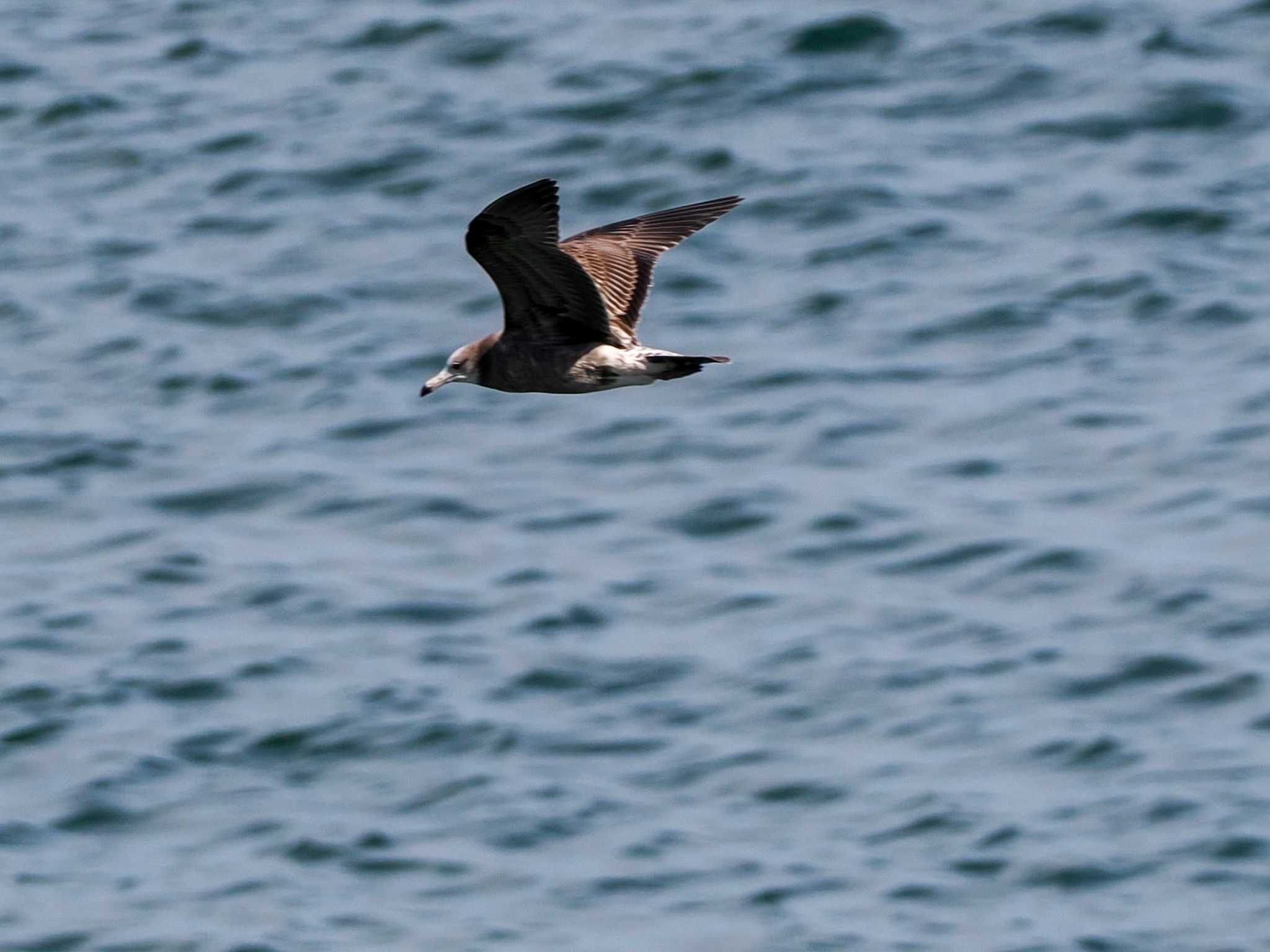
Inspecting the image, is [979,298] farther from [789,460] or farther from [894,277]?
[789,460]

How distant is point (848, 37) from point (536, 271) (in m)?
13.2

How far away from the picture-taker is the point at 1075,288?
19.7 metres

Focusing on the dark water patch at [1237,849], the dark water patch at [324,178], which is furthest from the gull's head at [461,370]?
the dark water patch at [324,178]

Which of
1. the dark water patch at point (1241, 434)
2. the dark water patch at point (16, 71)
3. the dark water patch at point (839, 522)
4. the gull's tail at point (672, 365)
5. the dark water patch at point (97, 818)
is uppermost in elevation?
the gull's tail at point (672, 365)

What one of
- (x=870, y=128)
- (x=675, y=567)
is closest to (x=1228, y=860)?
(x=675, y=567)

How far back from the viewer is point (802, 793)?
16.2 meters

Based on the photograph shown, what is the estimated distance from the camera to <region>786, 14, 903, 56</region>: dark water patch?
74.4 ft

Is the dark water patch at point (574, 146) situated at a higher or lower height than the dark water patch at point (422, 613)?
higher

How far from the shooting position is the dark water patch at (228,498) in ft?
62.5

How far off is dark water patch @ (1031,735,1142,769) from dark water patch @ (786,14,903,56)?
316 inches

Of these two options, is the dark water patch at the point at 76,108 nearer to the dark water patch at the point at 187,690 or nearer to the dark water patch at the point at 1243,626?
the dark water patch at the point at 187,690

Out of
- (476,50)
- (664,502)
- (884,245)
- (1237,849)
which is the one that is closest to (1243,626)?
(1237,849)

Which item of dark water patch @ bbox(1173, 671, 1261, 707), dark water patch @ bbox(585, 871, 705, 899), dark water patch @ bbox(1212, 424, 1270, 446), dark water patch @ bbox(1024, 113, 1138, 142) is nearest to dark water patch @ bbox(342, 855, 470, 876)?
dark water patch @ bbox(585, 871, 705, 899)

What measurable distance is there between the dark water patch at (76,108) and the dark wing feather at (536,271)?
13.7 m
